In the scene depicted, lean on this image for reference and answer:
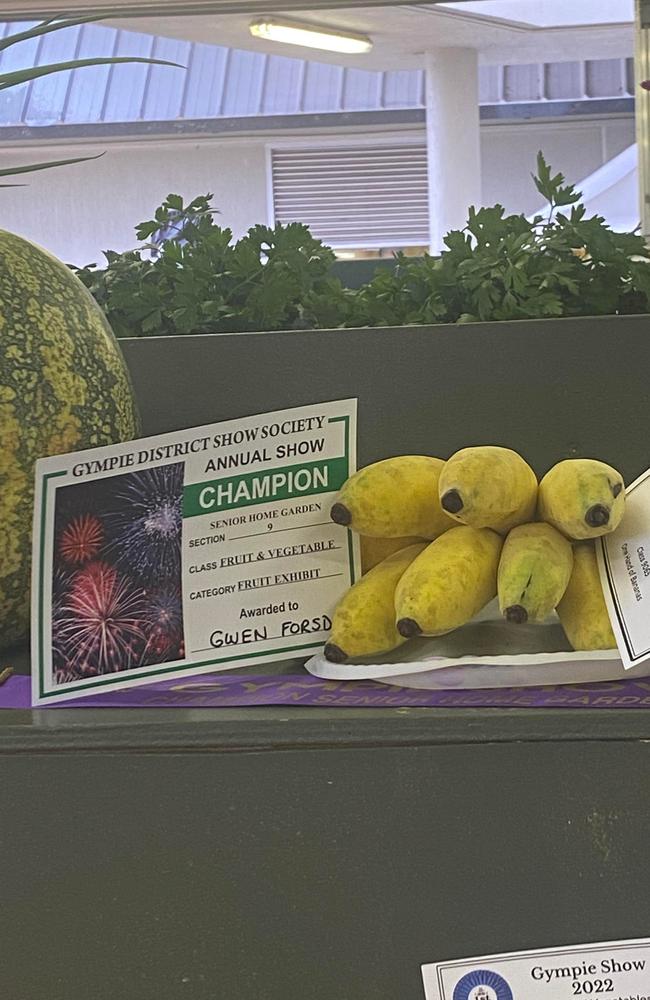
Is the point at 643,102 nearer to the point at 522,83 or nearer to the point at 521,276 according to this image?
the point at 521,276

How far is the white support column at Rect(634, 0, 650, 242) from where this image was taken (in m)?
2.90

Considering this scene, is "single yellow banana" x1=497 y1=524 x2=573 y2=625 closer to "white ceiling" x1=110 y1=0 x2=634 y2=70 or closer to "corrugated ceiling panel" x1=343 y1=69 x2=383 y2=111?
"white ceiling" x1=110 y1=0 x2=634 y2=70

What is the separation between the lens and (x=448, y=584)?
562mm

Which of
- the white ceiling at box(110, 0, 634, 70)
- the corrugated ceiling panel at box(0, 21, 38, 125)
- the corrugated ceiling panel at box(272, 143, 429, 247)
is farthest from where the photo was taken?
the corrugated ceiling panel at box(272, 143, 429, 247)

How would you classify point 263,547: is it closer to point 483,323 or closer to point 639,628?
point 639,628

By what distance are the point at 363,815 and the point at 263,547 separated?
0.51 feet

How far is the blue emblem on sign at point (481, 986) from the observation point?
532 millimetres

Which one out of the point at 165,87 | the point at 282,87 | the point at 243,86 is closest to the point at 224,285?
the point at 243,86

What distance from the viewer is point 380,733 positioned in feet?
1.73

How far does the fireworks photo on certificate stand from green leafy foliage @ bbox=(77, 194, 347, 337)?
1.09ft

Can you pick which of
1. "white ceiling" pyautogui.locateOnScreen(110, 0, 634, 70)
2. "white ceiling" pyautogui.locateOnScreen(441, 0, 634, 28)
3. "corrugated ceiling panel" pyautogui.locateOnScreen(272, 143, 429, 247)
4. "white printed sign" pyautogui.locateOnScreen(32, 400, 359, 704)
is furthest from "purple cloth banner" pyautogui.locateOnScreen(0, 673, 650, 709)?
"corrugated ceiling panel" pyautogui.locateOnScreen(272, 143, 429, 247)

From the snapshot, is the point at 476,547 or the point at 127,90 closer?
the point at 476,547

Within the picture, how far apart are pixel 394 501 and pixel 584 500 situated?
0.11 m

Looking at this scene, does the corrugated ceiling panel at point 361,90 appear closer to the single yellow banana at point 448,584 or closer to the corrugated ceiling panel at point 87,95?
the corrugated ceiling panel at point 87,95
